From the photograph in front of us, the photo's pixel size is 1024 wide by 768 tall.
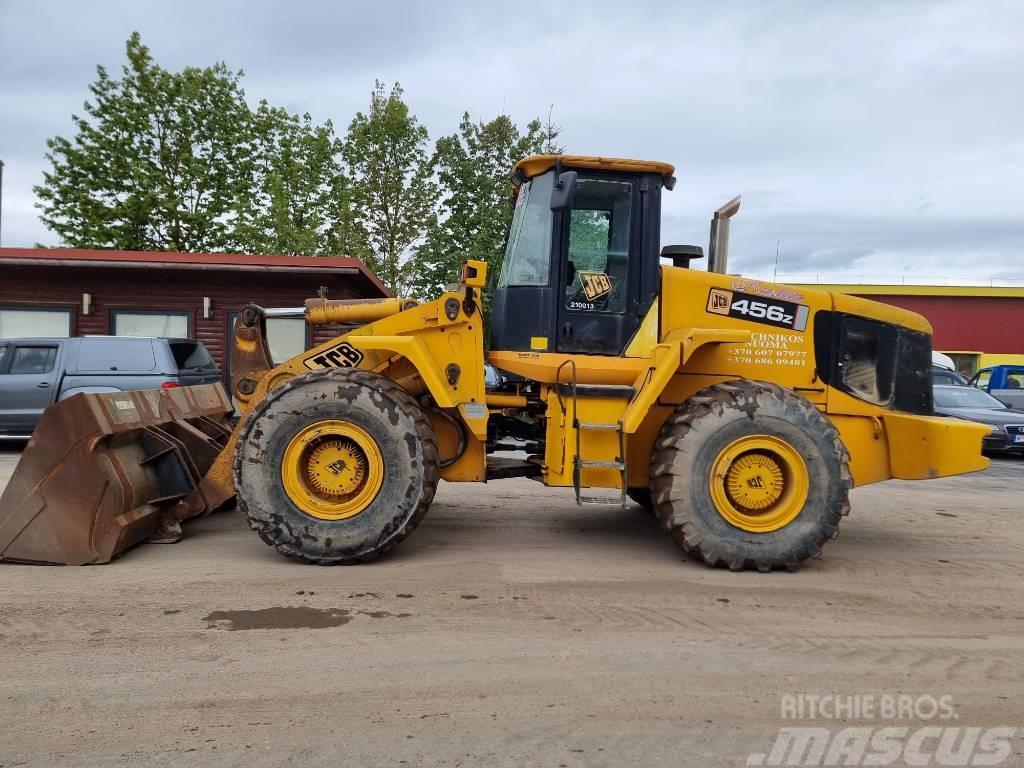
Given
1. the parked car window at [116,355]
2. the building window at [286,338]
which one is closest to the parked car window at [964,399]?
the building window at [286,338]

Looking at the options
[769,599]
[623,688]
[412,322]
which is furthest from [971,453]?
[412,322]

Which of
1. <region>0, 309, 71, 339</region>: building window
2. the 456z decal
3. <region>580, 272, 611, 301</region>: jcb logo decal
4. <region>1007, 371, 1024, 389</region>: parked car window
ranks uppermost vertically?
<region>580, 272, 611, 301</region>: jcb logo decal

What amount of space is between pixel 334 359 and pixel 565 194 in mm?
2032

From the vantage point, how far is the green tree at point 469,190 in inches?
871

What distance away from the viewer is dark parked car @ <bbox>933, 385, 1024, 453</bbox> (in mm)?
13836

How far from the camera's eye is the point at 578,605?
4.30 m

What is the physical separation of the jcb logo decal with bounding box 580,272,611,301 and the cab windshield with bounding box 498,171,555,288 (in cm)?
27

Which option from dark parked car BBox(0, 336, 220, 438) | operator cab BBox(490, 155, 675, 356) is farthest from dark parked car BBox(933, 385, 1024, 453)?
dark parked car BBox(0, 336, 220, 438)

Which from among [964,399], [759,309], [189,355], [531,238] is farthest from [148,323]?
[964,399]

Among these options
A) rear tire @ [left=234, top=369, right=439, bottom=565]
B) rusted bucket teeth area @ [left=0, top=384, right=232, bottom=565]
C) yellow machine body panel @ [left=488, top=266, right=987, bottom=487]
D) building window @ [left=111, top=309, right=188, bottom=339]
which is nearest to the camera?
rusted bucket teeth area @ [left=0, top=384, right=232, bottom=565]

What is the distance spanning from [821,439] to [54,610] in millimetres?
4705

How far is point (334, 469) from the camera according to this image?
16.6 ft

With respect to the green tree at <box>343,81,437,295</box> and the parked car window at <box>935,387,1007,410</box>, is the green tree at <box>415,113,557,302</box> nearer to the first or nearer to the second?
the green tree at <box>343,81,437,295</box>

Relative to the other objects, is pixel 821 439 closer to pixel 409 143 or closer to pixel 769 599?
pixel 769 599
